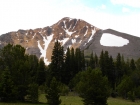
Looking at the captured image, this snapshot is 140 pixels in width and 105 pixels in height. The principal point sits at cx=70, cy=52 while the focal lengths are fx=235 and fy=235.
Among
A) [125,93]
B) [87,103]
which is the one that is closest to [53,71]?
[125,93]

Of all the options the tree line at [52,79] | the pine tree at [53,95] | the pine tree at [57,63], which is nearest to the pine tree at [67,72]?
the tree line at [52,79]

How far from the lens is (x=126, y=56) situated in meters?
149

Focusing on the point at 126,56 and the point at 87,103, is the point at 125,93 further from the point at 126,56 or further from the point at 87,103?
the point at 126,56

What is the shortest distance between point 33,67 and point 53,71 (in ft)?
40.2

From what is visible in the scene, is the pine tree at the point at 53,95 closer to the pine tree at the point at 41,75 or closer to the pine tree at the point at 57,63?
the pine tree at the point at 57,63

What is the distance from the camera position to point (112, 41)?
17575cm

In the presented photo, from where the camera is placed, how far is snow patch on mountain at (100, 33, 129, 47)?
16925 centimetres

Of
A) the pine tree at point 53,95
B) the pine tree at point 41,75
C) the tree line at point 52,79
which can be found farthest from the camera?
the pine tree at point 41,75

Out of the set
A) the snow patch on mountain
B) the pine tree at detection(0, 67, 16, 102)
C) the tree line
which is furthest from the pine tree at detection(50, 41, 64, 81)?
→ the snow patch on mountain

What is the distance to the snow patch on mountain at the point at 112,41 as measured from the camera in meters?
169

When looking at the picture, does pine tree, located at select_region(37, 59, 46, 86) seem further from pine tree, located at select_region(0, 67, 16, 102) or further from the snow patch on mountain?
the snow patch on mountain

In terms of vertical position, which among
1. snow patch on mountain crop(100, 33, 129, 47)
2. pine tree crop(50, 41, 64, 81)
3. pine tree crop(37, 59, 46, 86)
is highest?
snow patch on mountain crop(100, 33, 129, 47)

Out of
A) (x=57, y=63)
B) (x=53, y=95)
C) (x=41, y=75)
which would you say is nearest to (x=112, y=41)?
(x=57, y=63)

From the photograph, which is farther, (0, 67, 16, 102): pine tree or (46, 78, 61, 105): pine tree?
(0, 67, 16, 102): pine tree
